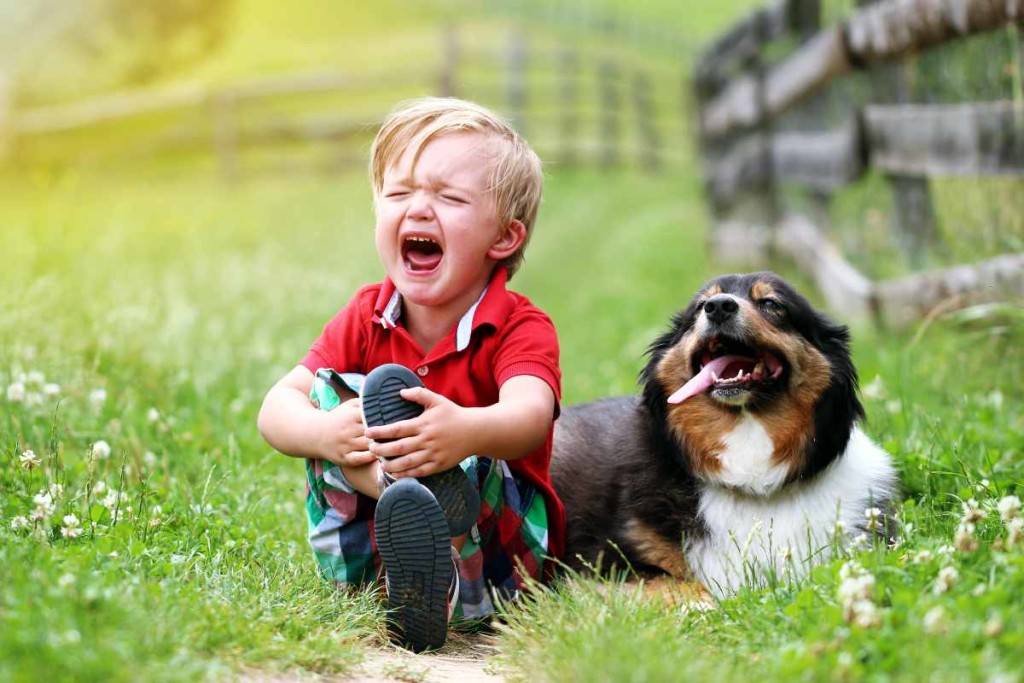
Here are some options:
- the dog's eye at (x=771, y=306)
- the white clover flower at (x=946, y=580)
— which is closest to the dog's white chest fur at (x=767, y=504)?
the dog's eye at (x=771, y=306)

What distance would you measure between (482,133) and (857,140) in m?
4.53

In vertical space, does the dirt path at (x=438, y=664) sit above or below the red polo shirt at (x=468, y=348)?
below

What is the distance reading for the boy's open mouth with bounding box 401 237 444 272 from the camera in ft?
11.6

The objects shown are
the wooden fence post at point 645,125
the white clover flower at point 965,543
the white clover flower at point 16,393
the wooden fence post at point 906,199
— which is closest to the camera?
the white clover flower at point 965,543

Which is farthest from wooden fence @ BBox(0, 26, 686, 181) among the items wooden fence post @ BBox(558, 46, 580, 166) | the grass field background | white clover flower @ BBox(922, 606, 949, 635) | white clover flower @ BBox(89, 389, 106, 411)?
white clover flower @ BBox(922, 606, 949, 635)

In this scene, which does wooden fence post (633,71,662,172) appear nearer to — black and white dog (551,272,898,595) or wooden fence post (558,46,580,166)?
wooden fence post (558,46,580,166)

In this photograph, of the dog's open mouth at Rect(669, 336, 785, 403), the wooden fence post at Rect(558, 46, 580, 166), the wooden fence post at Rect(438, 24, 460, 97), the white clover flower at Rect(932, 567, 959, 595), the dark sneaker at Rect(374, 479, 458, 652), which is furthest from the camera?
the wooden fence post at Rect(558, 46, 580, 166)

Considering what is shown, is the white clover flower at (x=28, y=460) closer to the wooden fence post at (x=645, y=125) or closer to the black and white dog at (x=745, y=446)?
the black and white dog at (x=745, y=446)

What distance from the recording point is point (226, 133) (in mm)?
20984

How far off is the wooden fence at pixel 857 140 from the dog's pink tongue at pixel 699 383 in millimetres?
1832

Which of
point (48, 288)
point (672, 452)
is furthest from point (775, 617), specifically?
point (48, 288)

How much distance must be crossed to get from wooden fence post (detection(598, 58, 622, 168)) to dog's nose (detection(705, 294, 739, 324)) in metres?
25.2

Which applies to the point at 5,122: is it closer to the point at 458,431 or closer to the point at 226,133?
the point at 226,133

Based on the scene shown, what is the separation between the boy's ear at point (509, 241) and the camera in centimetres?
363
